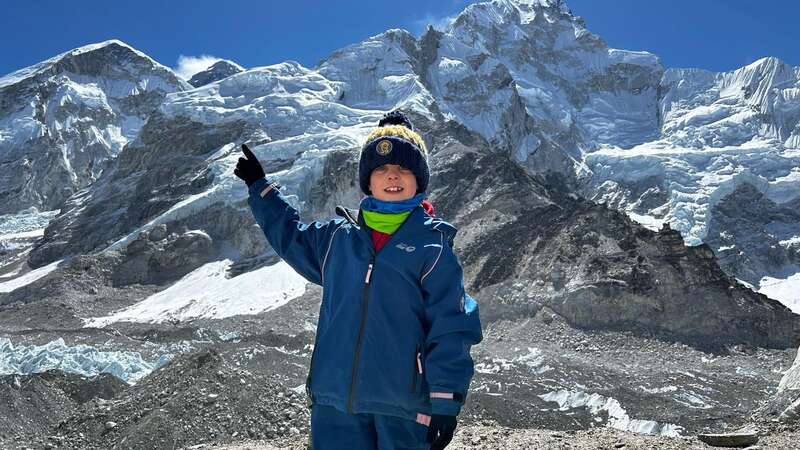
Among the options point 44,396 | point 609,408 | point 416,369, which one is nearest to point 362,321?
point 416,369

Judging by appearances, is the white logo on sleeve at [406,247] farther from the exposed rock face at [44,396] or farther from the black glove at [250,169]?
the exposed rock face at [44,396]

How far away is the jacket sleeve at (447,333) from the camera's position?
3568mm

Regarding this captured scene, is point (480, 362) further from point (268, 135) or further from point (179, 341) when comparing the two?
point (268, 135)

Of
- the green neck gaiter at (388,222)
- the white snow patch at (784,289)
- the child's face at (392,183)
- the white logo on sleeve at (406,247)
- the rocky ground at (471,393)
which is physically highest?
the white snow patch at (784,289)

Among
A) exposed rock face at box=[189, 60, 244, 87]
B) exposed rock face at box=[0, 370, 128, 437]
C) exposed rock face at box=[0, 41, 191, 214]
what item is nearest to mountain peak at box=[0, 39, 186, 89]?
exposed rock face at box=[0, 41, 191, 214]

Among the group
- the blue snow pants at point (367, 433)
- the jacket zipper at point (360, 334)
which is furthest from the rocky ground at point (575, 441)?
the jacket zipper at point (360, 334)

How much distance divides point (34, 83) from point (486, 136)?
76466 mm

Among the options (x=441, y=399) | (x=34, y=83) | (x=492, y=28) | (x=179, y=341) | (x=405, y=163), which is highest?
(x=492, y=28)

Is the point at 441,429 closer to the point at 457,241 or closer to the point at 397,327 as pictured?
the point at 397,327

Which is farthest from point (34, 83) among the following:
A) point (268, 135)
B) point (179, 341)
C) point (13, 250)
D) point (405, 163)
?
point (405, 163)

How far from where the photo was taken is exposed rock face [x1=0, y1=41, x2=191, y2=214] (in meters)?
110

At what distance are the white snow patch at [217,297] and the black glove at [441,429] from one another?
40.6 metres

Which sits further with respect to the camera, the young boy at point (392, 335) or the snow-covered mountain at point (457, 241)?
the snow-covered mountain at point (457, 241)

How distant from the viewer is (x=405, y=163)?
4.19 m
